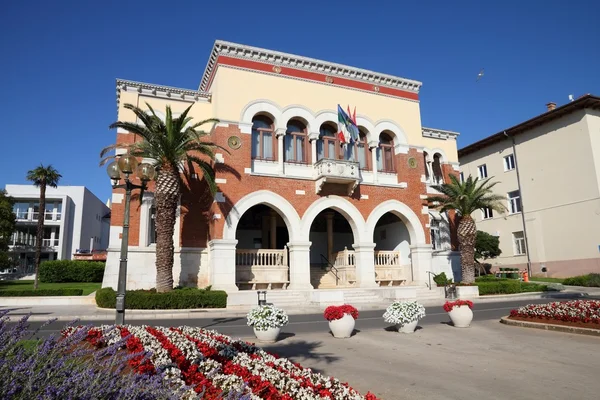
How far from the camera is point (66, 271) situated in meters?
32.7

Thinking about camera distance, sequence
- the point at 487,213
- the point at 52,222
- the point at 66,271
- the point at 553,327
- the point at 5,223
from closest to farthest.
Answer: the point at 553,327 < the point at 66,271 < the point at 5,223 < the point at 487,213 < the point at 52,222

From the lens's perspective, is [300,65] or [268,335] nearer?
[268,335]

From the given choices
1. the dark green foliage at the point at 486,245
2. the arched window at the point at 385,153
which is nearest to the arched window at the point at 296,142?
the arched window at the point at 385,153

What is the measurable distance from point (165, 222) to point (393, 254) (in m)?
15.5

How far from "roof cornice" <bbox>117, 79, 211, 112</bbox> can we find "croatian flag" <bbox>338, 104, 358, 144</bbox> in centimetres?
803

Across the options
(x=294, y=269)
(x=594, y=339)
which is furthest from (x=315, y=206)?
(x=594, y=339)

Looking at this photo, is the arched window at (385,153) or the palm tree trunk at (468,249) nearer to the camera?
the palm tree trunk at (468,249)

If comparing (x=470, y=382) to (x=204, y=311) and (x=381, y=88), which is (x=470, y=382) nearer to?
(x=204, y=311)

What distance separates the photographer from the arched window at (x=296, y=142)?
2489 centimetres

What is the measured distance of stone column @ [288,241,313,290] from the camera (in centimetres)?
2250

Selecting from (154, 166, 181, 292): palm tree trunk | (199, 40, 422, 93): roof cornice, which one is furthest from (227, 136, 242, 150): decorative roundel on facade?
(199, 40, 422, 93): roof cornice

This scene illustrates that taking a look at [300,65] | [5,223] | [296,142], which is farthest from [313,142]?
[5,223]

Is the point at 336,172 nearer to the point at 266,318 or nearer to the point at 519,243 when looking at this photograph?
the point at 266,318

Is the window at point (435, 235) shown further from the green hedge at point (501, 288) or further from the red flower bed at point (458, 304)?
the red flower bed at point (458, 304)
